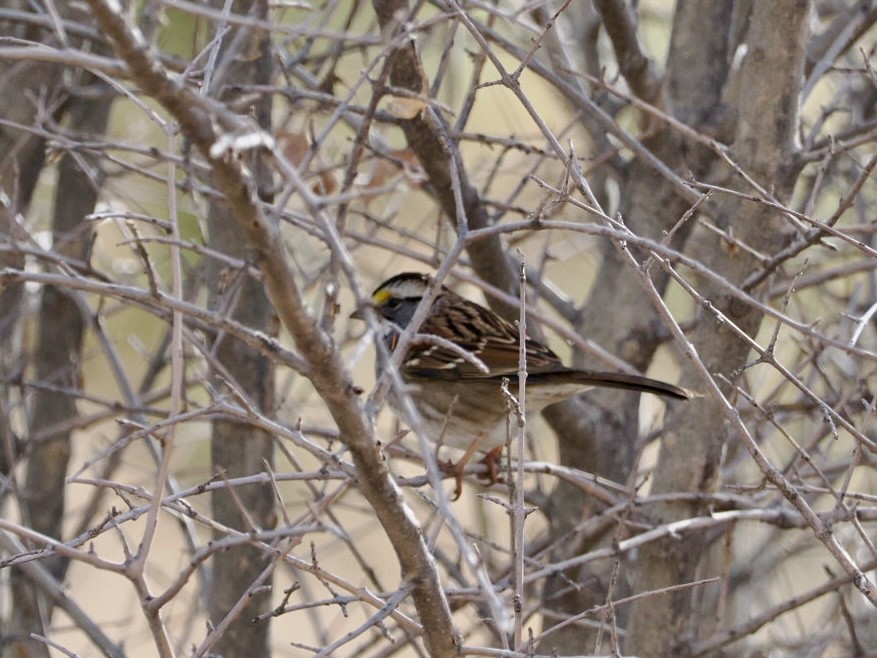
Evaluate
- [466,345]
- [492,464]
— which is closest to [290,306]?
[492,464]

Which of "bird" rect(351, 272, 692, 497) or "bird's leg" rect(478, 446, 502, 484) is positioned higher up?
"bird" rect(351, 272, 692, 497)

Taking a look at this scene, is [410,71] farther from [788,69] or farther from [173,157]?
[173,157]

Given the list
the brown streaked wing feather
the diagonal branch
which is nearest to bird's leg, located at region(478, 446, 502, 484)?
the brown streaked wing feather

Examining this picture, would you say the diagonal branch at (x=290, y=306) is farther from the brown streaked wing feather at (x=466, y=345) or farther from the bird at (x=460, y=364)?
the brown streaked wing feather at (x=466, y=345)

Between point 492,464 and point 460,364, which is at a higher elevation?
point 460,364

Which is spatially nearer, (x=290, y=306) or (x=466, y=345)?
(x=290, y=306)

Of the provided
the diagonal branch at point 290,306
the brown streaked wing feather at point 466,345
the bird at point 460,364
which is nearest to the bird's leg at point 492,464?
the bird at point 460,364

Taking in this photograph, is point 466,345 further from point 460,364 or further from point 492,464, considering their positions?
point 492,464

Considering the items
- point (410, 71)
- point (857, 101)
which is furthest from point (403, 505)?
point (857, 101)

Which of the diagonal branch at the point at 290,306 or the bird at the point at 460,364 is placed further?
the bird at the point at 460,364

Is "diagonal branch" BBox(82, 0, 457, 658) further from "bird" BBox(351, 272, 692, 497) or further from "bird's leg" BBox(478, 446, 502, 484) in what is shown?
"bird's leg" BBox(478, 446, 502, 484)

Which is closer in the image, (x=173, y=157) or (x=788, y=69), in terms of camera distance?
(x=173, y=157)

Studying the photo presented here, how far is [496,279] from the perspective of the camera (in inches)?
151

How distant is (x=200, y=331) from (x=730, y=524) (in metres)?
1.76
